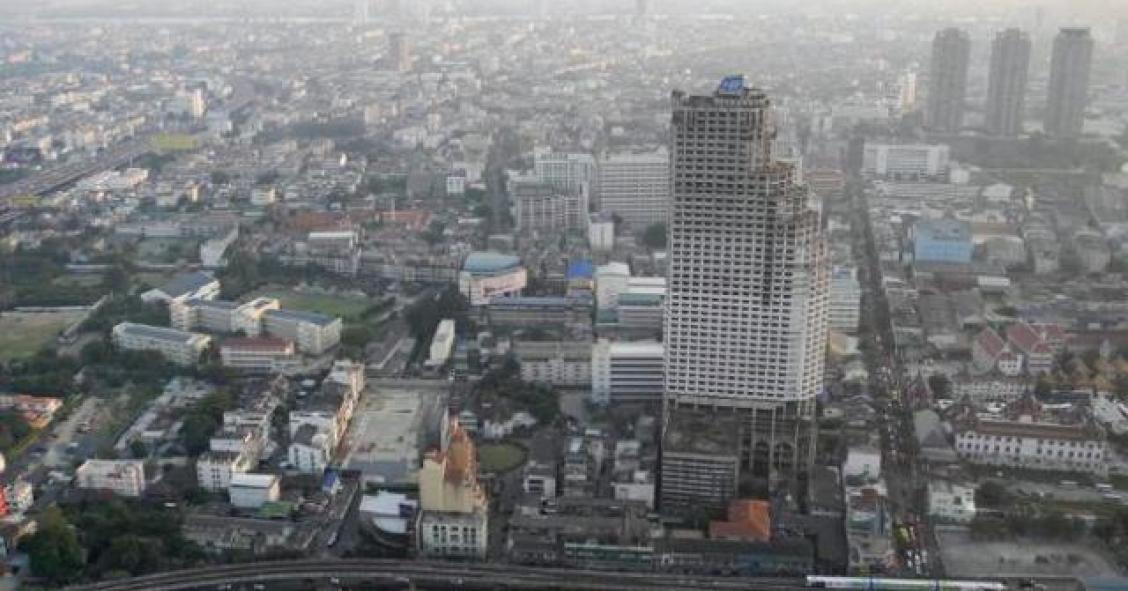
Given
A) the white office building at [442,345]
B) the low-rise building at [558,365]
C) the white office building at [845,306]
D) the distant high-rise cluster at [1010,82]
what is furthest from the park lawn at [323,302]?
the distant high-rise cluster at [1010,82]

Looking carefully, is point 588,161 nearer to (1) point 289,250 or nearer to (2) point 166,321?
(1) point 289,250

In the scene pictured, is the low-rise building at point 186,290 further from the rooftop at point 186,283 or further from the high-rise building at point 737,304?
the high-rise building at point 737,304

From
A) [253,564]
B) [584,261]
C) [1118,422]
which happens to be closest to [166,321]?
[584,261]

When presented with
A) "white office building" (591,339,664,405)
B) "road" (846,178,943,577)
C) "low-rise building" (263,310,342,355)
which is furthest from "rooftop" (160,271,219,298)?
"road" (846,178,943,577)

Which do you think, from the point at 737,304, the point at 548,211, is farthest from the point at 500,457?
the point at 548,211

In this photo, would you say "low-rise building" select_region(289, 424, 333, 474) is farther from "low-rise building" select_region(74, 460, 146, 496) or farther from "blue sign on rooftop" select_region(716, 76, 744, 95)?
"blue sign on rooftop" select_region(716, 76, 744, 95)

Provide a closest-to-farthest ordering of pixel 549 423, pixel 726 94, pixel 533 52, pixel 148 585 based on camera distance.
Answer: pixel 148 585 → pixel 726 94 → pixel 549 423 → pixel 533 52
